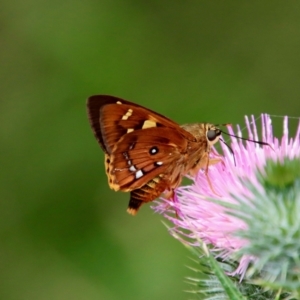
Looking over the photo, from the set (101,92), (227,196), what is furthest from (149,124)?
(101,92)

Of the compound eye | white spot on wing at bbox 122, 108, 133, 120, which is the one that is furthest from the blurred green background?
white spot on wing at bbox 122, 108, 133, 120

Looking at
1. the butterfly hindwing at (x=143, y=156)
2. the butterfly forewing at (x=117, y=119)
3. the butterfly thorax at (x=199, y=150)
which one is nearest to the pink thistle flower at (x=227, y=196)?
the butterfly thorax at (x=199, y=150)

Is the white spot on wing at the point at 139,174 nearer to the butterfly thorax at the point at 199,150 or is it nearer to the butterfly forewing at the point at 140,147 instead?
the butterfly forewing at the point at 140,147

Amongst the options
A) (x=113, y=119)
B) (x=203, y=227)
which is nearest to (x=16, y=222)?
(x=113, y=119)

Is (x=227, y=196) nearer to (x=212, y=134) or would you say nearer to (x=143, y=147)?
(x=212, y=134)

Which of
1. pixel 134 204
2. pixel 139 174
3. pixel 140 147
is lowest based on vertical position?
pixel 134 204

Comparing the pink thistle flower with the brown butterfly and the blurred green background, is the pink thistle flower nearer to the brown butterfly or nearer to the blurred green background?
the brown butterfly

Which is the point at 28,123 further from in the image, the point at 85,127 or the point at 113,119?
the point at 113,119
